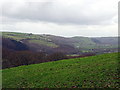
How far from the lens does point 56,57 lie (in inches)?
4355

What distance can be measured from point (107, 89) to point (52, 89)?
651cm

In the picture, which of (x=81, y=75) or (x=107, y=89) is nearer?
(x=107, y=89)

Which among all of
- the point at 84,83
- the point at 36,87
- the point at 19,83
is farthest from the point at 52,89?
the point at 19,83

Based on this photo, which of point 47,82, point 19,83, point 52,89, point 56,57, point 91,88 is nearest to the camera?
point 91,88

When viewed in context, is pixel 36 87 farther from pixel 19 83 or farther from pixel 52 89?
pixel 19 83

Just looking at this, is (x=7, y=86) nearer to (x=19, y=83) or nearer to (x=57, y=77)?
(x=19, y=83)

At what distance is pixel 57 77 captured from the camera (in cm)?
2430

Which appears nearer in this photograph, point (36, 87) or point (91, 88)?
point (91, 88)

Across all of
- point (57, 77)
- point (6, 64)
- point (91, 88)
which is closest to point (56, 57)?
point (6, 64)

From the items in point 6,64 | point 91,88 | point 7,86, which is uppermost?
point 91,88

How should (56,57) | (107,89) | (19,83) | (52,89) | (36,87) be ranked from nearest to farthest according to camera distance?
(107,89) < (52,89) < (36,87) < (19,83) < (56,57)

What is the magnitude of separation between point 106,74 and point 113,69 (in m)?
2.23

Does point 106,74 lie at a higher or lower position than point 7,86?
higher

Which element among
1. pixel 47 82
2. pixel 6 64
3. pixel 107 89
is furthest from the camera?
pixel 6 64
